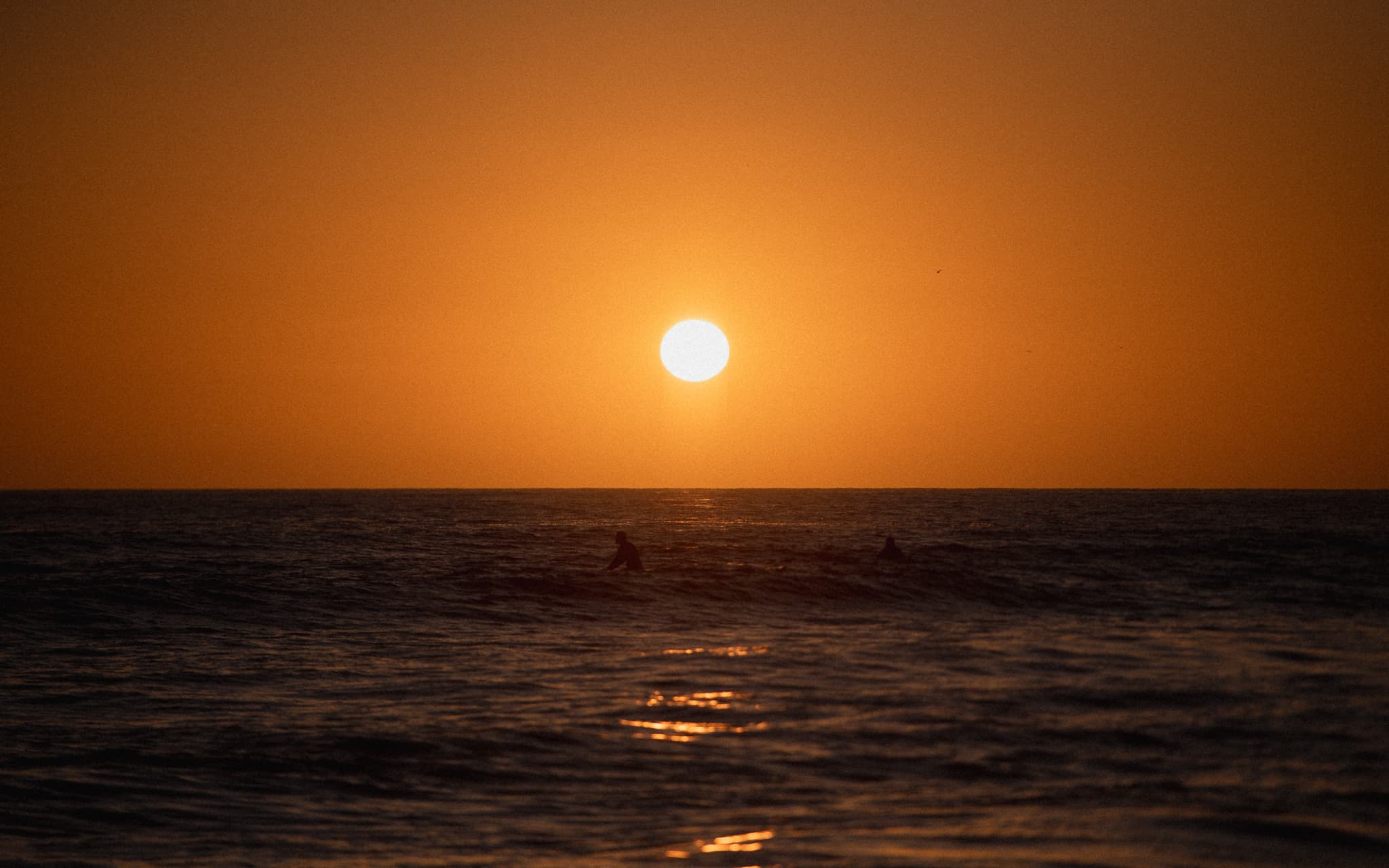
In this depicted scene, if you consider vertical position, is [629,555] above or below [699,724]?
above

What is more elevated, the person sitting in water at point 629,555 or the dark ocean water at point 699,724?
the person sitting in water at point 629,555

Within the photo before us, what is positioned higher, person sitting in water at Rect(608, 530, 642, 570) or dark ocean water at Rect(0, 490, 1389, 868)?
person sitting in water at Rect(608, 530, 642, 570)

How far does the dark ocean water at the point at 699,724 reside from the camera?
8398mm

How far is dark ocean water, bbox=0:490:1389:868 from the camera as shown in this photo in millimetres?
8398

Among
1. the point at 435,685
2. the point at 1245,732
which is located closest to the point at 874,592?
the point at 435,685

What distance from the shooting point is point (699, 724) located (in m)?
12.2

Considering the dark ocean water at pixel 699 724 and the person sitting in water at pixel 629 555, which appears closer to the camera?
the dark ocean water at pixel 699 724

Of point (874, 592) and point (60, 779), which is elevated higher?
Result: point (874, 592)

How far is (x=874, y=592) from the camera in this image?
96.4 feet

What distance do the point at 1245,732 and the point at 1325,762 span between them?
51.2 inches

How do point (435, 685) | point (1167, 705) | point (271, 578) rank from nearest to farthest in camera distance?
point (1167, 705) → point (435, 685) → point (271, 578)

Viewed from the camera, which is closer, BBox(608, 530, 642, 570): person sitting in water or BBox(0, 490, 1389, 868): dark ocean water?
BBox(0, 490, 1389, 868): dark ocean water

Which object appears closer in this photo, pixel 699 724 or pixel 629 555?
pixel 699 724

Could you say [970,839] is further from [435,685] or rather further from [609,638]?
[609,638]
